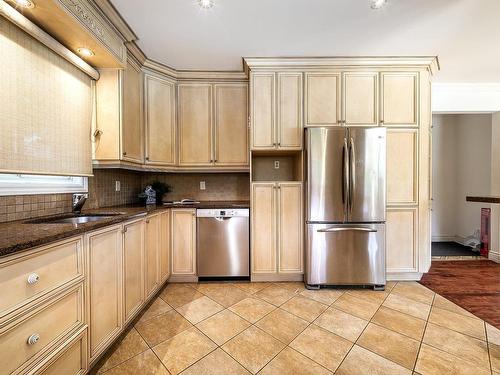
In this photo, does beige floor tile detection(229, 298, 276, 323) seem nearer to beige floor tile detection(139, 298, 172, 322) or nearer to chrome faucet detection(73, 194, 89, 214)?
beige floor tile detection(139, 298, 172, 322)

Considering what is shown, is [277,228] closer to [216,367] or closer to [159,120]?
[216,367]

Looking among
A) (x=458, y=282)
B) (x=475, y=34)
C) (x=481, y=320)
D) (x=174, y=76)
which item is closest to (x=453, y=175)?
(x=458, y=282)

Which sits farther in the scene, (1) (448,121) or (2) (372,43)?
(1) (448,121)

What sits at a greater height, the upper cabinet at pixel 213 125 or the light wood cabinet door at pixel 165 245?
the upper cabinet at pixel 213 125

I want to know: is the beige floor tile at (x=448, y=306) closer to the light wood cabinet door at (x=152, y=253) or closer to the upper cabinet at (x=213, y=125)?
the upper cabinet at (x=213, y=125)

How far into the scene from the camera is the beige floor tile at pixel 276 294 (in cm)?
221

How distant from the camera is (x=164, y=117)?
2.70 m

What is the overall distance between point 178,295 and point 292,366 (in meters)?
1.36

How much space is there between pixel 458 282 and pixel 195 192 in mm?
3406

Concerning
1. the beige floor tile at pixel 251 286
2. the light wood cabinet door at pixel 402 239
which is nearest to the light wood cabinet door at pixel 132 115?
the beige floor tile at pixel 251 286

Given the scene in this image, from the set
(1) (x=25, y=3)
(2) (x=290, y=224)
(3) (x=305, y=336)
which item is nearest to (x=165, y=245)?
(2) (x=290, y=224)

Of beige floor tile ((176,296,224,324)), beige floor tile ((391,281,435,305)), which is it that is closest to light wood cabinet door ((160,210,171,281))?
beige floor tile ((176,296,224,324))

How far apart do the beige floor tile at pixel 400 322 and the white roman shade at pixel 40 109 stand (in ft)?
9.42

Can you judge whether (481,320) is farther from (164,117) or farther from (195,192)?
(164,117)
